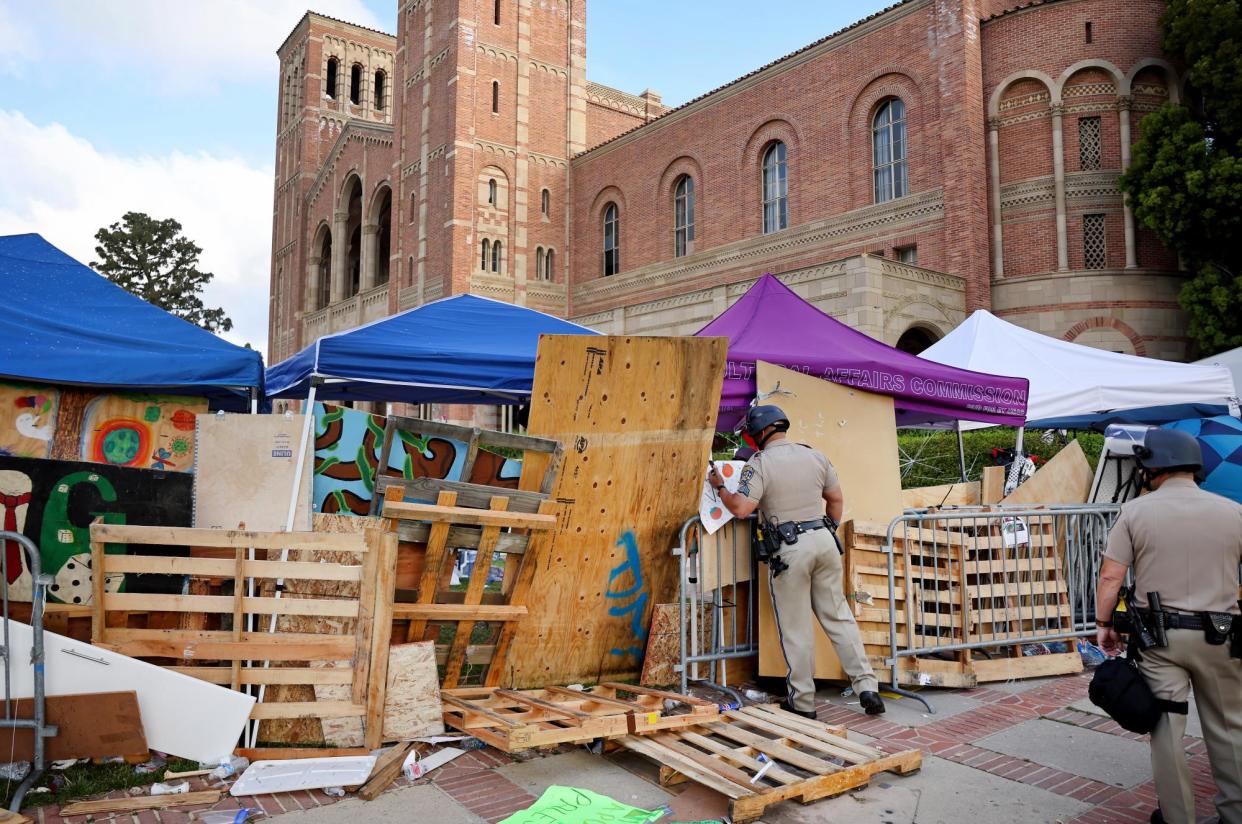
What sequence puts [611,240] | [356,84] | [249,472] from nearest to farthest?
[249,472] → [611,240] → [356,84]

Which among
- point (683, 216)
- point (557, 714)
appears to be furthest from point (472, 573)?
point (683, 216)

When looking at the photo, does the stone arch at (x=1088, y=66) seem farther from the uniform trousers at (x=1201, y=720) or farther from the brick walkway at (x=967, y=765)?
the uniform trousers at (x=1201, y=720)

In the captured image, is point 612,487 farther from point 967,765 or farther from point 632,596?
point 967,765

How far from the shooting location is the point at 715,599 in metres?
6.32

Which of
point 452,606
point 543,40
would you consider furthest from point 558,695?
point 543,40

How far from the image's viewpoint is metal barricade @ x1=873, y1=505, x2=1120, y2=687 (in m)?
6.35

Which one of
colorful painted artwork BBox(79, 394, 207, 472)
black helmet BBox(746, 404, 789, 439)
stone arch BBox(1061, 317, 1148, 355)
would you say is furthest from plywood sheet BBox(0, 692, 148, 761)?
stone arch BBox(1061, 317, 1148, 355)

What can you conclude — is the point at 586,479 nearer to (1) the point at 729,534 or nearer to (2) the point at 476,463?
(2) the point at 476,463

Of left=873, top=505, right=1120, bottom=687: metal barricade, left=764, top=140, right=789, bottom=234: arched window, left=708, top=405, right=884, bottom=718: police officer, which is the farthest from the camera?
left=764, top=140, right=789, bottom=234: arched window

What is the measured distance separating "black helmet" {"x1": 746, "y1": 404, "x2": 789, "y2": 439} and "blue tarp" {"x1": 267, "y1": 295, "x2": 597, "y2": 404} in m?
2.03

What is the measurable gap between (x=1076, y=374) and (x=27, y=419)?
10.4 m

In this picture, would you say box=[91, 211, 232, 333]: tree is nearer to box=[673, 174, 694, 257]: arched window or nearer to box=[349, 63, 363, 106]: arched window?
box=[349, 63, 363, 106]: arched window

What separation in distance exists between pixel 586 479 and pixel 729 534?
1.25 metres

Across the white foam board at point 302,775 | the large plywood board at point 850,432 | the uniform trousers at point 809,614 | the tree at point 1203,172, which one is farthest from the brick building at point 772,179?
the white foam board at point 302,775
